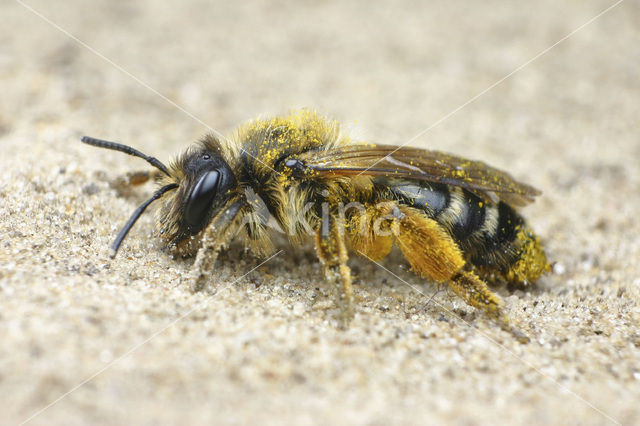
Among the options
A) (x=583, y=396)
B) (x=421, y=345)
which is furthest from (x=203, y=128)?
(x=583, y=396)

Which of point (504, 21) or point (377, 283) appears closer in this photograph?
point (377, 283)

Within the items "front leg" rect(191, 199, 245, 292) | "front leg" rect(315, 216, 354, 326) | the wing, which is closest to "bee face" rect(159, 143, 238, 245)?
"front leg" rect(191, 199, 245, 292)

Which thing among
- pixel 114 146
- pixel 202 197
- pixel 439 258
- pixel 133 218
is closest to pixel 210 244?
pixel 202 197

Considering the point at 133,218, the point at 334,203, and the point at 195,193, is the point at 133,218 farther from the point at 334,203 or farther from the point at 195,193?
the point at 334,203

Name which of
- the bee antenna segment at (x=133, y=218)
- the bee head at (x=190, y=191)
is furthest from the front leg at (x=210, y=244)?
the bee antenna segment at (x=133, y=218)

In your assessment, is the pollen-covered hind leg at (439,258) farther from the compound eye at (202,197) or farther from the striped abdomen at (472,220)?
the compound eye at (202,197)

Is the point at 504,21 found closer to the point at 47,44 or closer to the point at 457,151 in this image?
the point at 457,151
